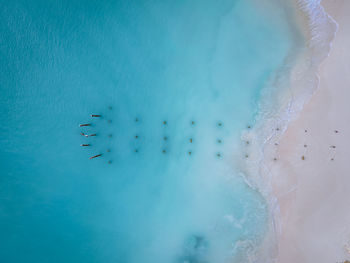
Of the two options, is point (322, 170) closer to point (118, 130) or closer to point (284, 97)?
point (284, 97)

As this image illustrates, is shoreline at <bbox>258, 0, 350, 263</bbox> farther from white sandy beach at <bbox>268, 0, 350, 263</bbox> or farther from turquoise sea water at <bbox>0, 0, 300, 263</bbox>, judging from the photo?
turquoise sea water at <bbox>0, 0, 300, 263</bbox>

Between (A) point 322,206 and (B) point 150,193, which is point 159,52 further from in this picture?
(A) point 322,206

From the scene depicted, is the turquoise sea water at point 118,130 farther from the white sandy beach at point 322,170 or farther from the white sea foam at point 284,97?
the white sandy beach at point 322,170

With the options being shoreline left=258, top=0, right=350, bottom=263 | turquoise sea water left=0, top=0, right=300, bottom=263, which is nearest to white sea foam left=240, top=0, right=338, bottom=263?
shoreline left=258, top=0, right=350, bottom=263

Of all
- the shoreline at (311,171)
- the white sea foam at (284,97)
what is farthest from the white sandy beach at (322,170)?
the white sea foam at (284,97)

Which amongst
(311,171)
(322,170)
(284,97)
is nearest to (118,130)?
(284,97)

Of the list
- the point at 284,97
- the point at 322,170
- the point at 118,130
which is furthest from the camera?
the point at 118,130

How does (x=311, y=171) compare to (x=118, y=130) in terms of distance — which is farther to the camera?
(x=118, y=130)
